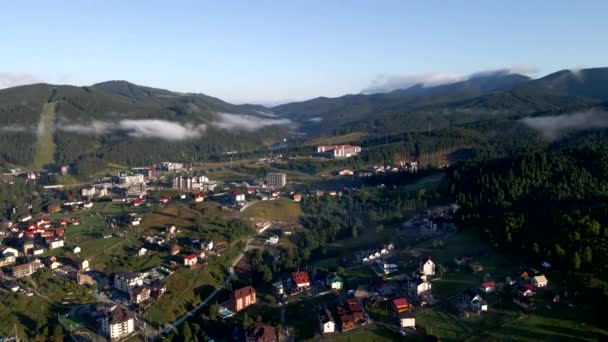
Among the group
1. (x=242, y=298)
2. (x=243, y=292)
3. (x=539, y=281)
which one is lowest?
(x=242, y=298)

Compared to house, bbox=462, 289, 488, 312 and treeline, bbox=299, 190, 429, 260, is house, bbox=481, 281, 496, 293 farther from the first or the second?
treeline, bbox=299, 190, 429, 260

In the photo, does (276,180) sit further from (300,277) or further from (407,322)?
(407,322)

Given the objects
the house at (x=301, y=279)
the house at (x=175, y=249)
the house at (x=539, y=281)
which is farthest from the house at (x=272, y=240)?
the house at (x=539, y=281)

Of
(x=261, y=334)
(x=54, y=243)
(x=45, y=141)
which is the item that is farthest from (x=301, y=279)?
(x=45, y=141)

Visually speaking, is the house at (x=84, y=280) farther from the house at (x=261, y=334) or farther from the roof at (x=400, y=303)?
the roof at (x=400, y=303)

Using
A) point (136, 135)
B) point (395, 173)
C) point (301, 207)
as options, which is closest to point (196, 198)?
point (301, 207)

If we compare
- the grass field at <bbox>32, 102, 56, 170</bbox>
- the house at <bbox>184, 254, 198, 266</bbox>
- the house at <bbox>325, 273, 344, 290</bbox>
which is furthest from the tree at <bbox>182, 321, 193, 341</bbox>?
the grass field at <bbox>32, 102, 56, 170</bbox>
